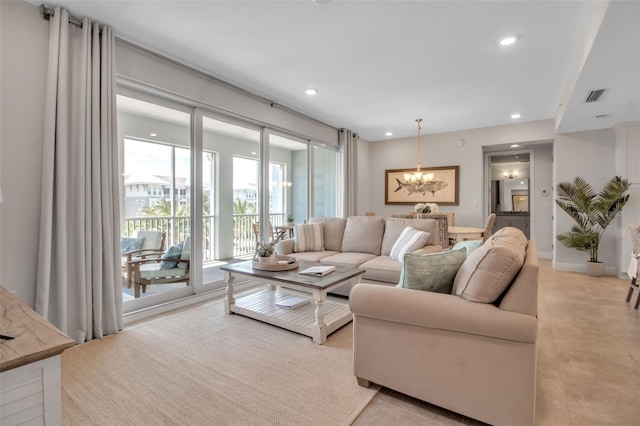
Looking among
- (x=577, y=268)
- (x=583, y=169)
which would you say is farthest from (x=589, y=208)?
(x=577, y=268)

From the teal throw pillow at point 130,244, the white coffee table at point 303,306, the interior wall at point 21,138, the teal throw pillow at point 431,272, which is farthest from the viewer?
the teal throw pillow at point 130,244

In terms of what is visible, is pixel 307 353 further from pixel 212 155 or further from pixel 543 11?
pixel 543 11

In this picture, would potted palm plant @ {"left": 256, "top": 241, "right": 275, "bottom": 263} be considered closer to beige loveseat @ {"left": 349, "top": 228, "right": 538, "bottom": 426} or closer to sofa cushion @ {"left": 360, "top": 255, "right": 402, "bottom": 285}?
sofa cushion @ {"left": 360, "top": 255, "right": 402, "bottom": 285}

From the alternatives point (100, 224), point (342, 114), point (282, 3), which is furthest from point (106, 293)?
point (342, 114)

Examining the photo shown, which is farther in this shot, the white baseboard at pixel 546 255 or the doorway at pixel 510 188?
the doorway at pixel 510 188

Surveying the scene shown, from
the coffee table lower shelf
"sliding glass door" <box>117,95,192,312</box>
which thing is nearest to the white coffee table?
the coffee table lower shelf

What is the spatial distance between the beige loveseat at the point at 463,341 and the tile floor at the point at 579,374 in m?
0.13

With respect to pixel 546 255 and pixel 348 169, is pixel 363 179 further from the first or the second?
pixel 546 255

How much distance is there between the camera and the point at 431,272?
180cm

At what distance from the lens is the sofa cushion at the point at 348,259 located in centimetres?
363

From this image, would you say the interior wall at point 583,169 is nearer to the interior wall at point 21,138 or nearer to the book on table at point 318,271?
the book on table at point 318,271

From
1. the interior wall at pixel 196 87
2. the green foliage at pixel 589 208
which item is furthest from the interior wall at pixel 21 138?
the green foliage at pixel 589 208

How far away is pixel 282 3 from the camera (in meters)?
2.39

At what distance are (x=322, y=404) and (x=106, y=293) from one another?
7.09 feet
